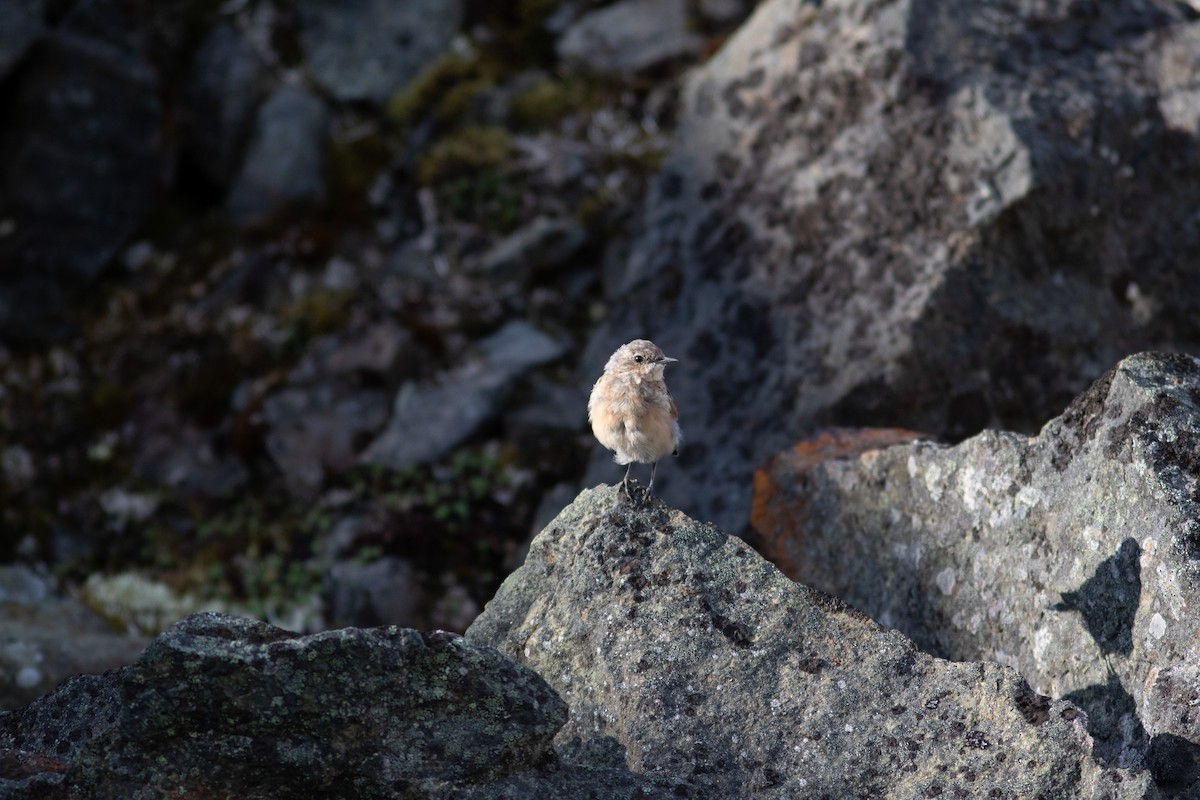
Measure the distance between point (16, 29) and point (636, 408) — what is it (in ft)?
43.1

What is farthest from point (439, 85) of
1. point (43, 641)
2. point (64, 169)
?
point (43, 641)

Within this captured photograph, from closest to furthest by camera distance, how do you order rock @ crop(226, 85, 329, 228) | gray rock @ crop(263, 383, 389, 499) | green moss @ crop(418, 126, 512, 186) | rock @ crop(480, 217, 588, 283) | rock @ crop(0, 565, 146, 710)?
rock @ crop(0, 565, 146, 710)
gray rock @ crop(263, 383, 389, 499)
rock @ crop(480, 217, 588, 283)
green moss @ crop(418, 126, 512, 186)
rock @ crop(226, 85, 329, 228)

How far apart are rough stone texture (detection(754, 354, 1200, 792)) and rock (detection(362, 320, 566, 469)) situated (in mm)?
6446

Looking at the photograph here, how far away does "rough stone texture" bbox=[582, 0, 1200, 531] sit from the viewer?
10328mm

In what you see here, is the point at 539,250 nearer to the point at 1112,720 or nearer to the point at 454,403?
the point at 454,403

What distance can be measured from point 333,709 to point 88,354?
1323 centimetres

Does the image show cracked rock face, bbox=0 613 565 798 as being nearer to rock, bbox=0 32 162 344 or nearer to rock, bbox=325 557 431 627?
rock, bbox=325 557 431 627

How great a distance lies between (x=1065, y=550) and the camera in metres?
6.25

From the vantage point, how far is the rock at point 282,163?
17.2 m

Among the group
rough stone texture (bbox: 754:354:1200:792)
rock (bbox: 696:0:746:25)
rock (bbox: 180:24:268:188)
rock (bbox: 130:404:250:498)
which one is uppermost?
rock (bbox: 696:0:746:25)

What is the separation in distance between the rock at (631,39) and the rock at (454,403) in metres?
5.36

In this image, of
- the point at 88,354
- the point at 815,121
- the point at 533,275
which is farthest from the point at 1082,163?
the point at 88,354

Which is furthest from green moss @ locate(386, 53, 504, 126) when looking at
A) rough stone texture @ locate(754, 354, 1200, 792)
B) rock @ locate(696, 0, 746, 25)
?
rough stone texture @ locate(754, 354, 1200, 792)

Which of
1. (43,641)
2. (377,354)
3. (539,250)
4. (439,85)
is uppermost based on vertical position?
(439,85)
